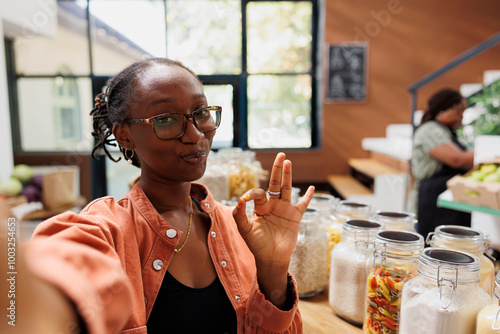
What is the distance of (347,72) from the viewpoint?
16.3 ft

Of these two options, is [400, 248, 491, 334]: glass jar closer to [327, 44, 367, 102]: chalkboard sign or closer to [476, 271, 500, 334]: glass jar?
[476, 271, 500, 334]: glass jar

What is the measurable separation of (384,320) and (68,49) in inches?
208

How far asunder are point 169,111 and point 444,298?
631 millimetres

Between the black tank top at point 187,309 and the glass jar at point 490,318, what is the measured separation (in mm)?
489

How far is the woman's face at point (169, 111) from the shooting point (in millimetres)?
791

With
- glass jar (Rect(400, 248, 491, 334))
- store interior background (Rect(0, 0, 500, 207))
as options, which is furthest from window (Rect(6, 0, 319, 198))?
glass jar (Rect(400, 248, 491, 334))

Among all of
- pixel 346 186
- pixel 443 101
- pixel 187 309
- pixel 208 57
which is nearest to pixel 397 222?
pixel 187 309

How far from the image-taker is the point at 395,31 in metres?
4.93

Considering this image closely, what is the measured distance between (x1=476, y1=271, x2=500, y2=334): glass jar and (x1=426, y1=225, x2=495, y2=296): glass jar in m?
0.21

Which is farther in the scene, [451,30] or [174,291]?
[451,30]

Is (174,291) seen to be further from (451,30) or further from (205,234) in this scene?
(451,30)

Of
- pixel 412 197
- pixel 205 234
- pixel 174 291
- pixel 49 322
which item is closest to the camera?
pixel 49 322

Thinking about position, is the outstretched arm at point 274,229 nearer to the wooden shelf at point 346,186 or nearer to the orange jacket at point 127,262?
the orange jacket at point 127,262

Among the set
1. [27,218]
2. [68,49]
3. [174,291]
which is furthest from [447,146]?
[68,49]
